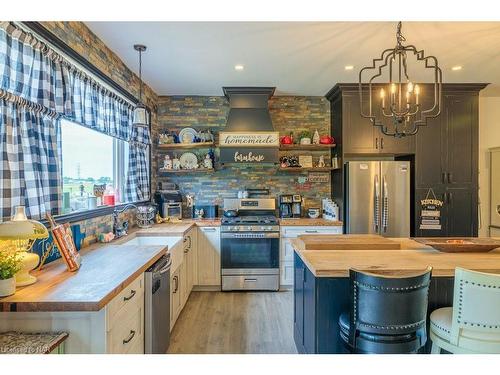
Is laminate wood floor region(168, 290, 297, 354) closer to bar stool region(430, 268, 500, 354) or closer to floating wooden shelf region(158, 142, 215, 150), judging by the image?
bar stool region(430, 268, 500, 354)

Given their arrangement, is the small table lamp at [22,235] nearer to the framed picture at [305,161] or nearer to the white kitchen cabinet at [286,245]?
the white kitchen cabinet at [286,245]

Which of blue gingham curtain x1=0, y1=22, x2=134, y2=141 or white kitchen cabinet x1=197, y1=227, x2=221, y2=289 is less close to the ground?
blue gingham curtain x1=0, y1=22, x2=134, y2=141

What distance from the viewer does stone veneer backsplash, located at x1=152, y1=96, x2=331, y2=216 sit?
4582mm

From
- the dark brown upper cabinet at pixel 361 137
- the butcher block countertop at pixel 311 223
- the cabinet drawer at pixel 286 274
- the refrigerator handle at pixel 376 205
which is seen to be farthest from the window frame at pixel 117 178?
the refrigerator handle at pixel 376 205

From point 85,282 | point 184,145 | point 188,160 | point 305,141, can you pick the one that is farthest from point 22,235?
point 305,141

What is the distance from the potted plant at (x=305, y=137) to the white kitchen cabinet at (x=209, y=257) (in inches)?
70.1

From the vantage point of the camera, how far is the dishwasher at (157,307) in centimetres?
202

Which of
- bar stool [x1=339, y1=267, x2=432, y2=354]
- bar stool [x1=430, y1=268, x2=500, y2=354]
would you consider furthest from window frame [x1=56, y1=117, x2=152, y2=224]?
bar stool [x1=430, y1=268, x2=500, y2=354]

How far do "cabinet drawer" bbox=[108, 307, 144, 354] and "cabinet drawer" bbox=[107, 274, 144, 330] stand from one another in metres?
0.06

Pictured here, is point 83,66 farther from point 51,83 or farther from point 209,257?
point 209,257

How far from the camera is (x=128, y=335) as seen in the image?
1.73 m

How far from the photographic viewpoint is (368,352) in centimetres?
156
